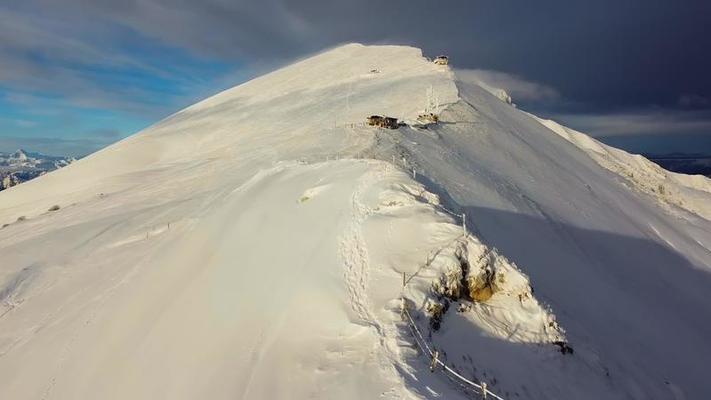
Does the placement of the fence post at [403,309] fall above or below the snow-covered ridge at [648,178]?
above

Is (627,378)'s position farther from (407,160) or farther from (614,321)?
(407,160)

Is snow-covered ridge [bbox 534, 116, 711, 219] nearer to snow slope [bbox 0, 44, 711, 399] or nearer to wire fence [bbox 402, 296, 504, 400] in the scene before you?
snow slope [bbox 0, 44, 711, 399]

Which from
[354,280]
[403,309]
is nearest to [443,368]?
A: [403,309]

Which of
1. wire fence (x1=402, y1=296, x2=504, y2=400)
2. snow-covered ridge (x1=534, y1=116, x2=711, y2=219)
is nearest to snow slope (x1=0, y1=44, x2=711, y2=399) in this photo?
wire fence (x1=402, y1=296, x2=504, y2=400)

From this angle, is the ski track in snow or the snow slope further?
the ski track in snow

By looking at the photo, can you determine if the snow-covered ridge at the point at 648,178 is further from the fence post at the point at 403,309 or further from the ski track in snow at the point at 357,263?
the fence post at the point at 403,309

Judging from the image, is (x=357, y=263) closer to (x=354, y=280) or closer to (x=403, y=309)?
(x=354, y=280)

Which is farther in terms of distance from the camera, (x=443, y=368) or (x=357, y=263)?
(x=357, y=263)

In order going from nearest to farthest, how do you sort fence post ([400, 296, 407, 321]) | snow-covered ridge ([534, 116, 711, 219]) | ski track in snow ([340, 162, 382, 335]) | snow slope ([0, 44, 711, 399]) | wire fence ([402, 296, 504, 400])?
wire fence ([402, 296, 504, 400]) → fence post ([400, 296, 407, 321]) → snow slope ([0, 44, 711, 399]) → ski track in snow ([340, 162, 382, 335]) → snow-covered ridge ([534, 116, 711, 219])

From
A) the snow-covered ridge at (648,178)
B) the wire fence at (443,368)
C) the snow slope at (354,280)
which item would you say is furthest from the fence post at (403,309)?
the snow-covered ridge at (648,178)
